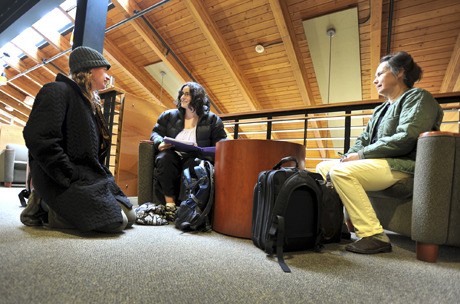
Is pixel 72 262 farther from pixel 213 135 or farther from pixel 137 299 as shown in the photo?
pixel 213 135

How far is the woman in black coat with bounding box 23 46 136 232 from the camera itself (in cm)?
155

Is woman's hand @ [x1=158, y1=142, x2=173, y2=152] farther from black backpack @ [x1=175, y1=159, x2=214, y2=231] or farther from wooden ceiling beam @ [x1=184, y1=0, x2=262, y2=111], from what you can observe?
wooden ceiling beam @ [x1=184, y1=0, x2=262, y2=111]

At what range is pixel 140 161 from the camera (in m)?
2.42

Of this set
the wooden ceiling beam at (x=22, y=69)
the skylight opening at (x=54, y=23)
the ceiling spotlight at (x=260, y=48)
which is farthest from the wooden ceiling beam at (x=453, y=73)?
the wooden ceiling beam at (x=22, y=69)

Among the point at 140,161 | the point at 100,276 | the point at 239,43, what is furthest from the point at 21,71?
the point at 100,276

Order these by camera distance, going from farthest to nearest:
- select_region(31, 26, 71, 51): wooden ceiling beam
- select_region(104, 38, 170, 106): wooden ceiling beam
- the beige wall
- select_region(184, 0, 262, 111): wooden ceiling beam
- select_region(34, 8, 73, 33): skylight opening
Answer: select_region(104, 38, 170, 106): wooden ceiling beam
select_region(31, 26, 71, 51): wooden ceiling beam
select_region(34, 8, 73, 33): skylight opening
the beige wall
select_region(184, 0, 262, 111): wooden ceiling beam

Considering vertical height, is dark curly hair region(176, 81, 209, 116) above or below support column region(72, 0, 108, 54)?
below

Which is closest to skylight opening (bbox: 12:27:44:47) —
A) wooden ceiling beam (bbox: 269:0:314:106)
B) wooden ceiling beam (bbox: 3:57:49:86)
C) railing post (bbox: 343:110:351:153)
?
wooden ceiling beam (bbox: 3:57:49:86)

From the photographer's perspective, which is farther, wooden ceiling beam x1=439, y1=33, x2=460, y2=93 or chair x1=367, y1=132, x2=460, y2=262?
wooden ceiling beam x1=439, y1=33, x2=460, y2=93

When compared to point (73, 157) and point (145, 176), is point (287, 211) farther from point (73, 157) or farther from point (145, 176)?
point (145, 176)

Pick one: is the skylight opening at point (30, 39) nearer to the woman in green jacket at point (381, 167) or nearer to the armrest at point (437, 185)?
the woman in green jacket at point (381, 167)

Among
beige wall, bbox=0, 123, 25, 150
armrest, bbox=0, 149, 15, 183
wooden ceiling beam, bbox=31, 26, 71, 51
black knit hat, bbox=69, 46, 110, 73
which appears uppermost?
wooden ceiling beam, bbox=31, 26, 71, 51

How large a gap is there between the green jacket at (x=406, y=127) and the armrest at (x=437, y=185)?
0.57 feet

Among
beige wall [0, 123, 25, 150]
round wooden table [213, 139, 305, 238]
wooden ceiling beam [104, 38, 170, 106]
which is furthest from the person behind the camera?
wooden ceiling beam [104, 38, 170, 106]
